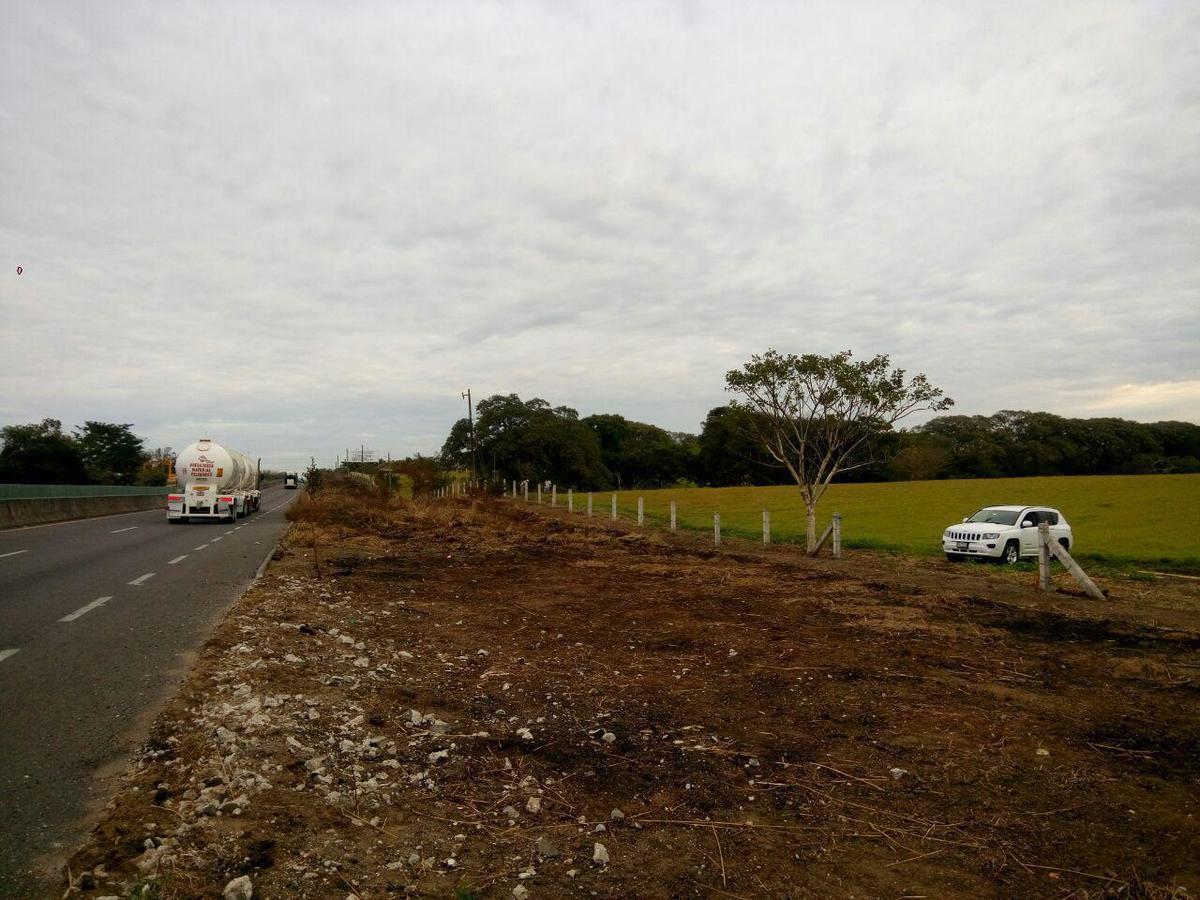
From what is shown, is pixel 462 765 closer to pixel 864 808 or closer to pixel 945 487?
pixel 864 808

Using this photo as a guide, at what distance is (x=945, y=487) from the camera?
6331 centimetres

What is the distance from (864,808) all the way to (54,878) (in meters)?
4.52

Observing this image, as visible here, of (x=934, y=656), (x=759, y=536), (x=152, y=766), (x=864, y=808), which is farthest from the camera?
(x=759, y=536)

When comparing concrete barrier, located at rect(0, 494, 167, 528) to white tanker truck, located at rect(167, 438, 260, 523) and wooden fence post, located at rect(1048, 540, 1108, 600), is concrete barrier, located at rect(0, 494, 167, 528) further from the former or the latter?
wooden fence post, located at rect(1048, 540, 1108, 600)

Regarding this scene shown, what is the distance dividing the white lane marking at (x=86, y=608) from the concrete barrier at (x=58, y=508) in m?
20.7

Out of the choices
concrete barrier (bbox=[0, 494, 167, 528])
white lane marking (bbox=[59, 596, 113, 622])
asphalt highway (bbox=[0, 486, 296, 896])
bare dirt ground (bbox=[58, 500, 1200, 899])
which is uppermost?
concrete barrier (bbox=[0, 494, 167, 528])

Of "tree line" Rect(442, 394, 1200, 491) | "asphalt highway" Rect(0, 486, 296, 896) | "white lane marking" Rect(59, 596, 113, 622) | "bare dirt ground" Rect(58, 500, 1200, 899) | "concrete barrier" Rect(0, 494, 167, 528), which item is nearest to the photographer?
"bare dirt ground" Rect(58, 500, 1200, 899)

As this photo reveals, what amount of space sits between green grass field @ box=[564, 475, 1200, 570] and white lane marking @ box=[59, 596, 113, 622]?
2343cm

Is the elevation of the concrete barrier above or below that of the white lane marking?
above

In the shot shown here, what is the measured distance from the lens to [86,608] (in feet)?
37.1

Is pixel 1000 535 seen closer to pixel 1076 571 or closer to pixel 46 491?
pixel 1076 571

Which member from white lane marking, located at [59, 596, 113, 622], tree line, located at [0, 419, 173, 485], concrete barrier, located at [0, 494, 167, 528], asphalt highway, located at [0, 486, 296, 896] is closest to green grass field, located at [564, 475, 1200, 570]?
asphalt highway, located at [0, 486, 296, 896]

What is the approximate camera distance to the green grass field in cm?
2750

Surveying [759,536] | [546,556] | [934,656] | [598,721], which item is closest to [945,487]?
[759,536]
